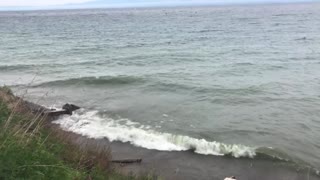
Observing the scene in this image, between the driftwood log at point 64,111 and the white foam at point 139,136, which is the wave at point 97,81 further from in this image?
the white foam at point 139,136

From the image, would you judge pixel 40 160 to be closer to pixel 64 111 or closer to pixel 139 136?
pixel 139 136

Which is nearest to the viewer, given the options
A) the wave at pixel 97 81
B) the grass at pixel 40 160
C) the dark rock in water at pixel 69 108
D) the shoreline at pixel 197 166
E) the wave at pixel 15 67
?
the grass at pixel 40 160

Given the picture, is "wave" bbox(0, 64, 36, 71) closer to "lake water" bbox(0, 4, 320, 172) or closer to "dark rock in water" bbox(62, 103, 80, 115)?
"lake water" bbox(0, 4, 320, 172)

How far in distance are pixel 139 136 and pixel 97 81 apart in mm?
10991

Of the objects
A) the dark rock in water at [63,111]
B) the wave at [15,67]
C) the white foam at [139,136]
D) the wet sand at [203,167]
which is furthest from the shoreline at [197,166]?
the wave at [15,67]

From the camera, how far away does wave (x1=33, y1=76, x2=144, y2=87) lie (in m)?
23.5

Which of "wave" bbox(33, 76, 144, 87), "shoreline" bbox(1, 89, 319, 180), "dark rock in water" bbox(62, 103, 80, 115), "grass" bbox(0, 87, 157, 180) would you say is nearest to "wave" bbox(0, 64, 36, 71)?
"wave" bbox(33, 76, 144, 87)

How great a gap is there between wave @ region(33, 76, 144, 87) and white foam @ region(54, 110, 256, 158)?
7.45 m

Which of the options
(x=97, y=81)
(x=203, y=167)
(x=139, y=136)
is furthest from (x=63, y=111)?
(x=97, y=81)

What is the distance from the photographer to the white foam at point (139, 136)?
12.6m

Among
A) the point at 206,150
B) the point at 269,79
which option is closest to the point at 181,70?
the point at 269,79

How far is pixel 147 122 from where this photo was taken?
15.6 meters

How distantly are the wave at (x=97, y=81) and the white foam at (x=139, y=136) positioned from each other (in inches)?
293

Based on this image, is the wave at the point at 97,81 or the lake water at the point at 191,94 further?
the wave at the point at 97,81
